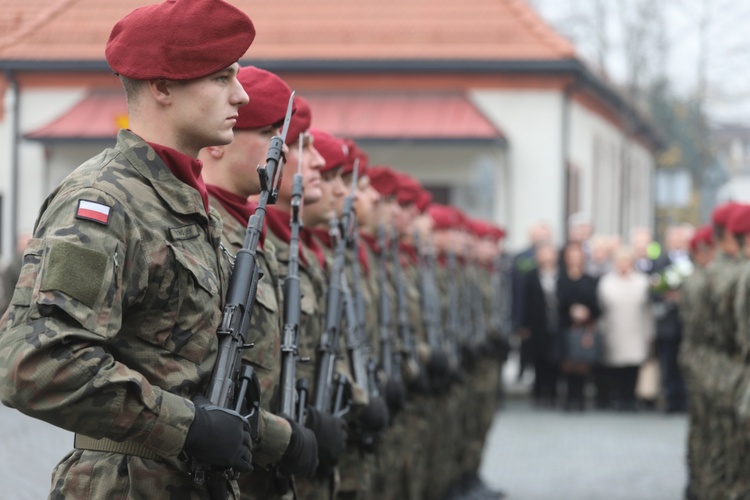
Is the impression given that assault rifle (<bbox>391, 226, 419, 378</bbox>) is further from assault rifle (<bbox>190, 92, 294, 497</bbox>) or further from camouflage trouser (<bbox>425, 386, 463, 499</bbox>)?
assault rifle (<bbox>190, 92, 294, 497</bbox>)

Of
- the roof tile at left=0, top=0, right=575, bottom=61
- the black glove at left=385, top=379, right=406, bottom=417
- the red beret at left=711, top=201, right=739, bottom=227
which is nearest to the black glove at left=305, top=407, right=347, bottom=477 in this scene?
the black glove at left=385, top=379, right=406, bottom=417

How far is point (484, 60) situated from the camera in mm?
22047

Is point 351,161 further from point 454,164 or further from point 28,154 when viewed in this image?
point 454,164

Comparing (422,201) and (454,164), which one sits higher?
(454,164)

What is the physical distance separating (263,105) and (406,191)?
4584 millimetres

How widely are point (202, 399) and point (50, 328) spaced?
474mm

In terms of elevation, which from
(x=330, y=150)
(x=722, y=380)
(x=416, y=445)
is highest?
(x=330, y=150)

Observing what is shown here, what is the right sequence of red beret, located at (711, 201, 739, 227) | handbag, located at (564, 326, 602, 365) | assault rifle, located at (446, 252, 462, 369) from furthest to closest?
1. handbag, located at (564, 326, 602, 365)
2. assault rifle, located at (446, 252, 462, 369)
3. red beret, located at (711, 201, 739, 227)

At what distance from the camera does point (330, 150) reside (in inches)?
242

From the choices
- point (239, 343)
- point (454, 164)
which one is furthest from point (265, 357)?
point (454, 164)

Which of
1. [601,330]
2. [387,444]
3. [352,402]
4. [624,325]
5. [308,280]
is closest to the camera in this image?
[308,280]

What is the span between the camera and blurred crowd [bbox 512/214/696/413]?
16.5 metres

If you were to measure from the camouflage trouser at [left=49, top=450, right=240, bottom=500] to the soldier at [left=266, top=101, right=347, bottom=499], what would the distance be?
1405 millimetres

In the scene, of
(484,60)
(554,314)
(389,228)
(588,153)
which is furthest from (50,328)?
(588,153)
